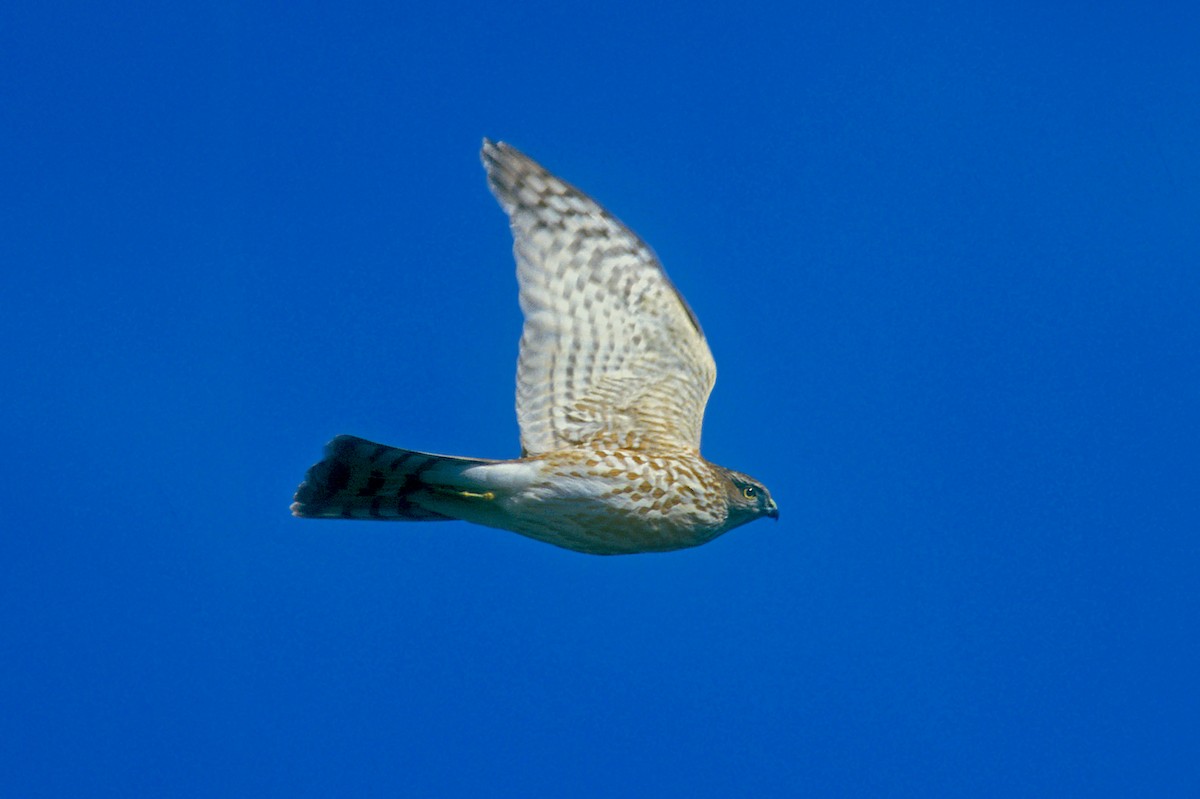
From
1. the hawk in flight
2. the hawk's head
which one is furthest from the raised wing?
the hawk's head

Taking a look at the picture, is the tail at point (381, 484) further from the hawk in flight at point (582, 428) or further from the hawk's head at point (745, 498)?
the hawk's head at point (745, 498)

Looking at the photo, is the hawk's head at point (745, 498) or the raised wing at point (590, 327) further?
the raised wing at point (590, 327)

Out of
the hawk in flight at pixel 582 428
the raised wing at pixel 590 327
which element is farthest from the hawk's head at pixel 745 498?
the raised wing at pixel 590 327

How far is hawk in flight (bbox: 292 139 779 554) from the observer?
24.4ft

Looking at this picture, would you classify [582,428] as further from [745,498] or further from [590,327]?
A: [745,498]

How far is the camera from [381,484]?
24.5 ft

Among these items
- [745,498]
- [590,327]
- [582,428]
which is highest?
[590,327]

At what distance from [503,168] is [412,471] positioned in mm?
2131

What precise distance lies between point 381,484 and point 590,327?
172cm

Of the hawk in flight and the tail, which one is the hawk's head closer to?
the hawk in flight

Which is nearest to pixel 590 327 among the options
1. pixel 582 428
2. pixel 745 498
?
pixel 582 428

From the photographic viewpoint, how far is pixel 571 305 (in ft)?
27.8

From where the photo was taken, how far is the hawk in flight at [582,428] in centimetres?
745

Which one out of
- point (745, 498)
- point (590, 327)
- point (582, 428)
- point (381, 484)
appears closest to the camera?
point (381, 484)
